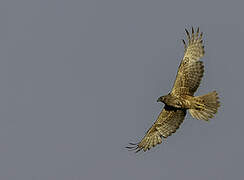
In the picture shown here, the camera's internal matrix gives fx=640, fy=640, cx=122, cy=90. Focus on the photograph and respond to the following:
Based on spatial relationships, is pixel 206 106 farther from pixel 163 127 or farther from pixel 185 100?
pixel 163 127

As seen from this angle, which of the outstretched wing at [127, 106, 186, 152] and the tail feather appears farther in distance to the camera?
the outstretched wing at [127, 106, 186, 152]

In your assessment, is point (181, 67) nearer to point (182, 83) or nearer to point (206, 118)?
point (182, 83)

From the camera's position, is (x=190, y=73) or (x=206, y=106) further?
(x=190, y=73)

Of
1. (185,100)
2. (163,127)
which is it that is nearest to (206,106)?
(185,100)

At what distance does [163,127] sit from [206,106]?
2554 mm

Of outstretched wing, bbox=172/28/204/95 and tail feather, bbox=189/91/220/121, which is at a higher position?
outstretched wing, bbox=172/28/204/95

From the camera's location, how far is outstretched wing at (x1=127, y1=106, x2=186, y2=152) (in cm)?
2369

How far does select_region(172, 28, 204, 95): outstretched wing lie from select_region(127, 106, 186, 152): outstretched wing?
998mm

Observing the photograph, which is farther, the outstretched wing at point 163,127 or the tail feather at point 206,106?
the outstretched wing at point 163,127

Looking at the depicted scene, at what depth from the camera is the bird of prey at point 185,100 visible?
22.0 m

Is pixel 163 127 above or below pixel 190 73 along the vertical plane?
below

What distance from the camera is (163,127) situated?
24000 mm

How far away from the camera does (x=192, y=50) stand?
2317cm

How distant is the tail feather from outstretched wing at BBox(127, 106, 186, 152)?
146 centimetres
